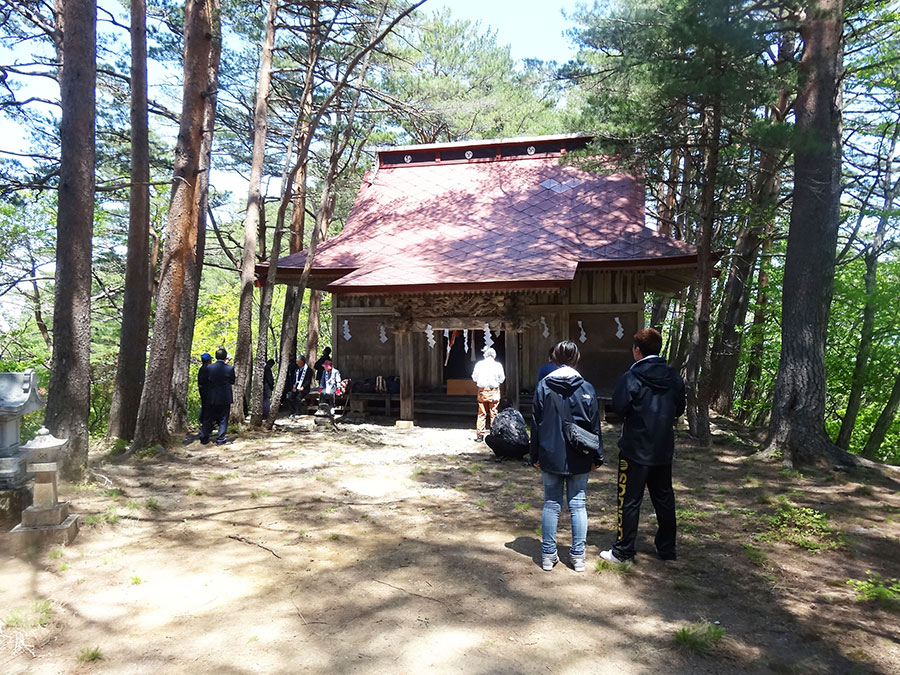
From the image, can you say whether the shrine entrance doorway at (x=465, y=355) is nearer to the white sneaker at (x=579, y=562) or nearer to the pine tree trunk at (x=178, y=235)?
the pine tree trunk at (x=178, y=235)

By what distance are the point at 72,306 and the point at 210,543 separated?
333 cm

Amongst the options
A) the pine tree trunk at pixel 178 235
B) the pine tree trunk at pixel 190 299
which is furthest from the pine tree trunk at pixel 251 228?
the pine tree trunk at pixel 178 235

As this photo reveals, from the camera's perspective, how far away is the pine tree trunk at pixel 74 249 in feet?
21.0

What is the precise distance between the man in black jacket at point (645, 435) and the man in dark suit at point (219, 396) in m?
7.04

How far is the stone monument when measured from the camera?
5.07m

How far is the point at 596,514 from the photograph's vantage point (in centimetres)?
593

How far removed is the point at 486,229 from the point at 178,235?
6606 mm

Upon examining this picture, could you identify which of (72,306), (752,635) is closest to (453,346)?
(72,306)

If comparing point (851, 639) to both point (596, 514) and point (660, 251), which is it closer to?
point (596, 514)

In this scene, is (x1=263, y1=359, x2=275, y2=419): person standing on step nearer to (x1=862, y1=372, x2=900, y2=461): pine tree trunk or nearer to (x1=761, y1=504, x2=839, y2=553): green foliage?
(x1=761, y1=504, x2=839, y2=553): green foliage

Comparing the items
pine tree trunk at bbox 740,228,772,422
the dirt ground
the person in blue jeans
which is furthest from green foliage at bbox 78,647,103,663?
pine tree trunk at bbox 740,228,772,422

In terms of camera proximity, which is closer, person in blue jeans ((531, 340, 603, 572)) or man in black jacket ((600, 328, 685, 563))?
person in blue jeans ((531, 340, 603, 572))

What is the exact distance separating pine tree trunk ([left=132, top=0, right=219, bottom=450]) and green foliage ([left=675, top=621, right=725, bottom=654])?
7985 mm

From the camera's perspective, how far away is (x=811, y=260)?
318 inches
